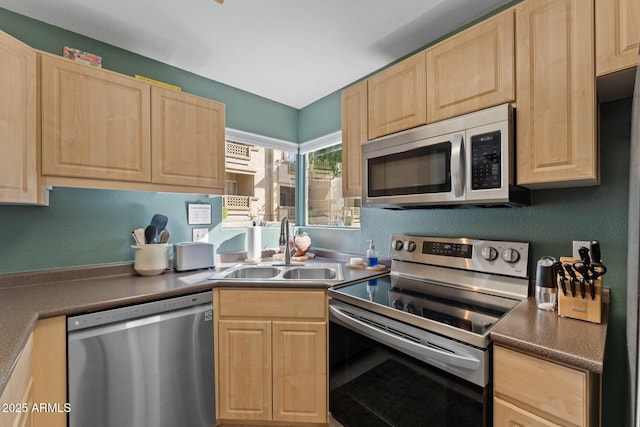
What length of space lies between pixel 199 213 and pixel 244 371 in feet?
3.94

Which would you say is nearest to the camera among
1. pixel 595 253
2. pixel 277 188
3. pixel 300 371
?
pixel 595 253

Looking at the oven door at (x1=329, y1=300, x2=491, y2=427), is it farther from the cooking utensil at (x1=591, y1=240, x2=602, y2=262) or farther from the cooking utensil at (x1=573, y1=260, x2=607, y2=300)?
the cooking utensil at (x1=591, y1=240, x2=602, y2=262)

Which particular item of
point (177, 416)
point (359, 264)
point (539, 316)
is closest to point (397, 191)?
point (359, 264)

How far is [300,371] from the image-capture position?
62.9 inches

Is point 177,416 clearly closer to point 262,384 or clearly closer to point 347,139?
point 262,384

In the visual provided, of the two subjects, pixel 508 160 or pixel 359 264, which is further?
pixel 359 264

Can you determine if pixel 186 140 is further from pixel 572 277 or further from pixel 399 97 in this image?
pixel 572 277

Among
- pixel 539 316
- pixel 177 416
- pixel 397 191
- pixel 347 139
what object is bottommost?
pixel 177 416

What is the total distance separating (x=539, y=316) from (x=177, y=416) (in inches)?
70.3

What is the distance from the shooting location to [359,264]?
6.83 feet

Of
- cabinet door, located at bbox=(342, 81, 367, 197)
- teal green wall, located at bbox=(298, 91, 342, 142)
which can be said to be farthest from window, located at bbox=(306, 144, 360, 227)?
cabinet door, located at bbox=(342, 81, 367, 197)

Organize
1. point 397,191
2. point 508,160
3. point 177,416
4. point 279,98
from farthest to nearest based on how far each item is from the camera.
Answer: point 279,98 → point 397,191 → point 177,416 → point 508,160

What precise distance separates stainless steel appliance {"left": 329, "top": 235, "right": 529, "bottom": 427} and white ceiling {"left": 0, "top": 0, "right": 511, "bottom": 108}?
4.24 feet

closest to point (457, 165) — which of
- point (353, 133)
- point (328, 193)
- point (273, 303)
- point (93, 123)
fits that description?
point (353, 133)
